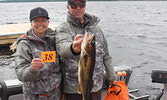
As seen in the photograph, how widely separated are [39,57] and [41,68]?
167 mm

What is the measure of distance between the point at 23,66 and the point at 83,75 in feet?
3.12

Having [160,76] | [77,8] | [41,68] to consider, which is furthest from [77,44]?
[160,76]

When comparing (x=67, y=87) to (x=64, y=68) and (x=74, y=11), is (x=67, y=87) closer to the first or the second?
(x=64, y=68)

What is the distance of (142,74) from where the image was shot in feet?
32.7

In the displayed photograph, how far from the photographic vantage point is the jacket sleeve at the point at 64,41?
7.83 feet

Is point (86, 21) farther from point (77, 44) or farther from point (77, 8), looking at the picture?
point (77, 44)

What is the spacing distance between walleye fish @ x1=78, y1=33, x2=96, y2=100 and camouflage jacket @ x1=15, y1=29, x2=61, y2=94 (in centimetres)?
66

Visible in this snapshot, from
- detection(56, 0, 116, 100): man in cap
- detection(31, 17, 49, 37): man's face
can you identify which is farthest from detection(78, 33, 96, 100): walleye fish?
detection(31, 17, 49, 37): man's face

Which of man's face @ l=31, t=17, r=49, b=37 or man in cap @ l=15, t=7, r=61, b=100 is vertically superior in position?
man's face @ l=31, t=17, r=49, b=37

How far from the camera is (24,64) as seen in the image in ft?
9.22

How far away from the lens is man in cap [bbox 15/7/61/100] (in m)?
2.86

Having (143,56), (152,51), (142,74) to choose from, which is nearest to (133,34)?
(152,51)

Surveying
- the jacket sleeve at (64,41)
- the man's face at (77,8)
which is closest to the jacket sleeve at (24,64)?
the jacket sleeve at (64,41)

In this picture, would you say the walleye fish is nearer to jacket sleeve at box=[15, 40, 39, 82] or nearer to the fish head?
the fish head
